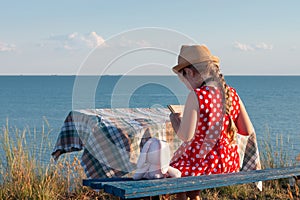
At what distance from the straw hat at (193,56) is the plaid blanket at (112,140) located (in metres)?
0.86

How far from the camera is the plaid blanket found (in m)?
3.82

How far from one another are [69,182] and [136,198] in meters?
1.98

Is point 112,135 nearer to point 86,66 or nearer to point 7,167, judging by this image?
point 86,66

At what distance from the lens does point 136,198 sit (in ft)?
9.36

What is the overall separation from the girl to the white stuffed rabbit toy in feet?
0.48

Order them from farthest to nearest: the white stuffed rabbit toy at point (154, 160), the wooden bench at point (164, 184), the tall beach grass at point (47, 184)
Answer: the tall beach grass at point (47, 184) < the white stuffed rabbit toy at point (154, 160) < the wooden bench at point (164, 184)

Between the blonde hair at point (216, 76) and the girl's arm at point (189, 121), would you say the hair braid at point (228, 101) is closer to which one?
the blonde hair at point (216, 76)

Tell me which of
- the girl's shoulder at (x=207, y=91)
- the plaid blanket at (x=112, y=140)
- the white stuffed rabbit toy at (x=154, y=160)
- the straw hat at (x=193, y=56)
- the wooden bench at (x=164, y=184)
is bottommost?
the wooden bench at (x=164, y=184)

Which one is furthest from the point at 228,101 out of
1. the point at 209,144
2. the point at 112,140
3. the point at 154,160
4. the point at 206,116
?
the point at 112,140

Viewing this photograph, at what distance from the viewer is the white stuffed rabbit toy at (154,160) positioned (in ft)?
9.66

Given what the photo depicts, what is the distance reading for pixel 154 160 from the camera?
2.97 metres

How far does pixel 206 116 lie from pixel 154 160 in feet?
1.45

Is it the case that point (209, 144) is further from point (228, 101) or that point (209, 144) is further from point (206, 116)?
point (228, 101)

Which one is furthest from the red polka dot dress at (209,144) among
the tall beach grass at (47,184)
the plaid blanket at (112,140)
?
the tall beach grass at (47,184)
